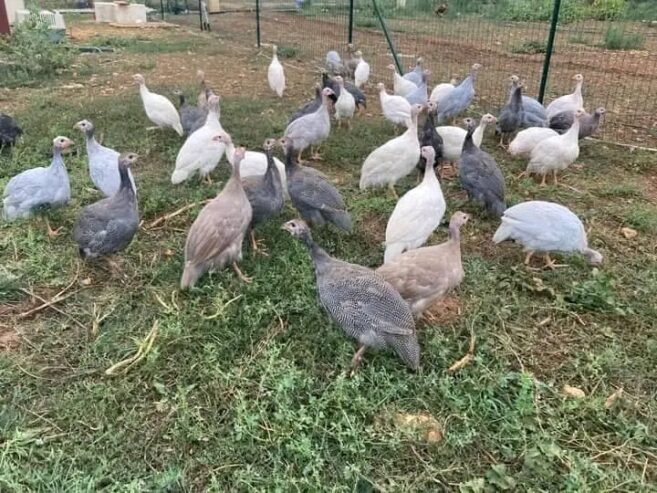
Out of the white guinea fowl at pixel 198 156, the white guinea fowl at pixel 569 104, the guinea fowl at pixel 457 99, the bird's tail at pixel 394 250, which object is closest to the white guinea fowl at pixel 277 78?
the guinea fowl at pixel 457 99

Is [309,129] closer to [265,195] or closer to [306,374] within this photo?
[265,195]

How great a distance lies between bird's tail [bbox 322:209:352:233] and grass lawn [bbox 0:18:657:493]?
15cm

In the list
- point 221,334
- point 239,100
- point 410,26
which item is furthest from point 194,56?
point 221,334

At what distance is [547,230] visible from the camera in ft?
13.4

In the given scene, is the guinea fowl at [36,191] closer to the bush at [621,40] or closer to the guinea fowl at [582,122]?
the guinea fowl at [582,122]

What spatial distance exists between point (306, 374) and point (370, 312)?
51 centimetres

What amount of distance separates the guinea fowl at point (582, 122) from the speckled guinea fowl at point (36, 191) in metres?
5.24

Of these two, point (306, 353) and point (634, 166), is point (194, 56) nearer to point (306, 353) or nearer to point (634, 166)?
point (634, 166)

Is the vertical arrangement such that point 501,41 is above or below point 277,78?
above

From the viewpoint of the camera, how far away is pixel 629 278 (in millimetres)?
4121

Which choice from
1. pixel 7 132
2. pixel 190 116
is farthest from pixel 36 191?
pixel 190 116

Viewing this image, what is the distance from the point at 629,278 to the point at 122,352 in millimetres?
3608

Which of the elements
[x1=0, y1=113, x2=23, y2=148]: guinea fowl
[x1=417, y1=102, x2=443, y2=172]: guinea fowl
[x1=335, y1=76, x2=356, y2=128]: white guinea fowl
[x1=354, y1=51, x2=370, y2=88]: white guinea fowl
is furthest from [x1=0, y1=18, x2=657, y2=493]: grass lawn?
[x1=354, y1=51, x2=370, y2=88]: white guinea fowl

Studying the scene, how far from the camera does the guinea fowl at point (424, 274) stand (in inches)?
133
